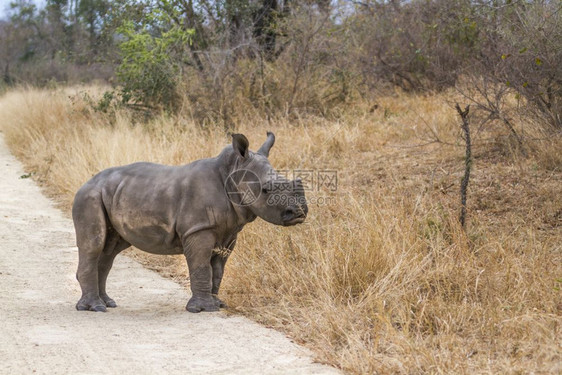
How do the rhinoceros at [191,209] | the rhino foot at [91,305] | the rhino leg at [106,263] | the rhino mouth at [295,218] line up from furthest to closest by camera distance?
the rhino leg at [106,263], the rhino foot at [91,305], the rhinoceros at [191,209], the rhino mouth at [295,218]

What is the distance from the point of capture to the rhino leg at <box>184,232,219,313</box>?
17.2 feet

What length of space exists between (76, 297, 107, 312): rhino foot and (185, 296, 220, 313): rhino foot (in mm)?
652

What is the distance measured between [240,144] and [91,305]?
1.61 meters

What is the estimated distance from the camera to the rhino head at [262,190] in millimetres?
5020

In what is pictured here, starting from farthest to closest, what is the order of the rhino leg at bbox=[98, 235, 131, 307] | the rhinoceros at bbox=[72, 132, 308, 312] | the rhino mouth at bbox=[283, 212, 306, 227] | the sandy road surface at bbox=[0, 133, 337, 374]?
the rhino leg at bbox=[98, 235, 131, 307], the rhinoceros at bbox=[72, 132, 308, 312], the rhino mouth at bbox=[283, 212, 306, 227], the sandy road surface at bbox=[0, 133, 337, 374]

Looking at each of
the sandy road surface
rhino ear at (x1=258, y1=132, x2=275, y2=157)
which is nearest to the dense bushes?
the sandy road surface

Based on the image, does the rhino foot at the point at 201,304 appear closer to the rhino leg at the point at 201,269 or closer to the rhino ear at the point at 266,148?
the rhino leg at the point at 201,269

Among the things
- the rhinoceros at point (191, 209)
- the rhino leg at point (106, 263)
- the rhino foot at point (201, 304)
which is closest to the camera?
the rhinoceros at point (191, 209)

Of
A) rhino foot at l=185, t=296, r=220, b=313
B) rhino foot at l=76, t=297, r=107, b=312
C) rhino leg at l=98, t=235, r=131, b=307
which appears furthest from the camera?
rhino leg at l=98, t=235, r=131, b=307

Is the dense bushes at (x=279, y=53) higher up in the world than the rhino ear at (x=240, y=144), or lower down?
higher up


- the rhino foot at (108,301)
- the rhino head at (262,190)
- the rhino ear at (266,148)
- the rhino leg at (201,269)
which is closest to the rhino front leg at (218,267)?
the rhino leg at (201,269)

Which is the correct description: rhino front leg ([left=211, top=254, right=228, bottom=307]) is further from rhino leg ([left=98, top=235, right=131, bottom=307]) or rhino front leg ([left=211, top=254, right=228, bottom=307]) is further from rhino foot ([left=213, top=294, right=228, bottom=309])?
rhino leg ([left=98, top=235, right=131, bottom=307])

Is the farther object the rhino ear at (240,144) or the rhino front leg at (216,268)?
the rhino front leg at (216,268)

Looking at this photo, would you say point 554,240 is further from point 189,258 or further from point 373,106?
point 373,106
